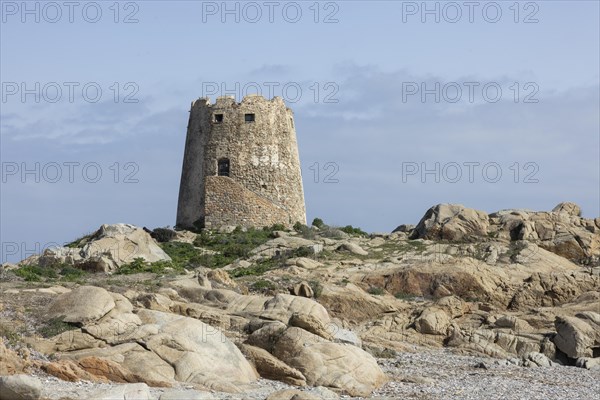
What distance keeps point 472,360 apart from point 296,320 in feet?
23.5

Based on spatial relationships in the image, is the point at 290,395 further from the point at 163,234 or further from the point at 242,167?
Result: the point at 242,167

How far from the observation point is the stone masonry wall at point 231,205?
51.1m

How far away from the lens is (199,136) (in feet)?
175

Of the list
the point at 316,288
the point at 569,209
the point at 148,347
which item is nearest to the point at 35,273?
the point at 316,288

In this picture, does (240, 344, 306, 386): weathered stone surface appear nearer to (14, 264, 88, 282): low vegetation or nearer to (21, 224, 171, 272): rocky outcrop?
(14, 264, 88, 282): low vegetation

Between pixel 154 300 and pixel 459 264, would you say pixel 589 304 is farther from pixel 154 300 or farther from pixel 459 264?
pixel 154 300

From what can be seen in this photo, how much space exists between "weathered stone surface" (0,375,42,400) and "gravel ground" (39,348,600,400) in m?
1.52

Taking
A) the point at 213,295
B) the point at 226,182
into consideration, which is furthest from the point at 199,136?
the point at 213,295

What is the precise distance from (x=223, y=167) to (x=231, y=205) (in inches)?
89.1

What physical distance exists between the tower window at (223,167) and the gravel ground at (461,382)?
2402 centimetres

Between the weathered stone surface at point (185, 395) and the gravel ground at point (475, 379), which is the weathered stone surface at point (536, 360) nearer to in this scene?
the gravel ground at point (475, 379)

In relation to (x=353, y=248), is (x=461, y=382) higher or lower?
lower

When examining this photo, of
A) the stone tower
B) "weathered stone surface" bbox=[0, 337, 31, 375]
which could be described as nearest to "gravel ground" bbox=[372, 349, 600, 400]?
"weathered stone surface" bbox=[0, 337, 31, 375]

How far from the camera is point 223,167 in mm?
52125
